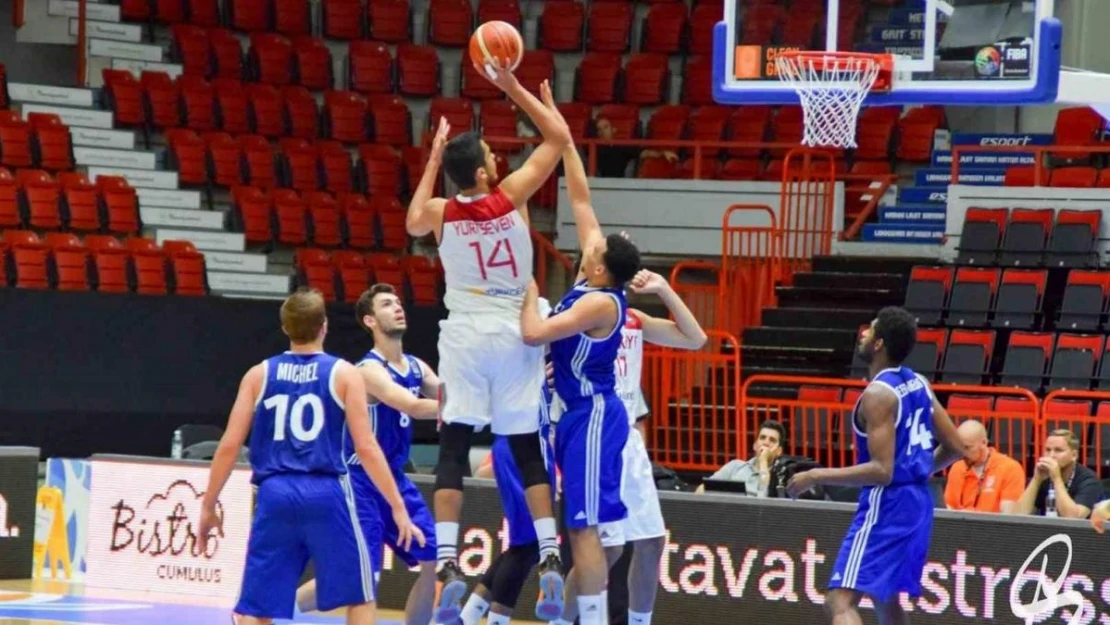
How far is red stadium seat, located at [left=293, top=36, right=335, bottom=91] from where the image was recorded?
922 inches

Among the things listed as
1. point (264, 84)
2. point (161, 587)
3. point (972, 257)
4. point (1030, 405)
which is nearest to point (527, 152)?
point (264, 84)

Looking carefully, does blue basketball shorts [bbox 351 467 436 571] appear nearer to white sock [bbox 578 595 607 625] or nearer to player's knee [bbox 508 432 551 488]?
player's knee [bbox 508 432 551 488]

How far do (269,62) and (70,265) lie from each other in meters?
5.76

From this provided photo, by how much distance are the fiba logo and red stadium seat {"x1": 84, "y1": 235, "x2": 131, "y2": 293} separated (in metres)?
9.64

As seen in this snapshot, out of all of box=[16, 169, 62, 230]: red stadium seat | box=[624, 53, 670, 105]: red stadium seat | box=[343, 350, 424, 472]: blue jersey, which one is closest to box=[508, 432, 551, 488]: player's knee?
box=[343, 350, 424, 472]: blue jersey

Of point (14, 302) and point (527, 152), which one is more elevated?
point (527, 152)

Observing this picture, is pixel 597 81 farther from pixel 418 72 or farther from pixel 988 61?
pixel 988 61

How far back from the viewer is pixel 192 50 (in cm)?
2288

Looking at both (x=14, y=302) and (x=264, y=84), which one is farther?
(x=264, y=84)

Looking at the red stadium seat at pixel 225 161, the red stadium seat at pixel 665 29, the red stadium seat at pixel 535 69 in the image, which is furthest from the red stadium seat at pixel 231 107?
the red stadium seat at pixel 665 29

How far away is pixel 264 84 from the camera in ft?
74.8

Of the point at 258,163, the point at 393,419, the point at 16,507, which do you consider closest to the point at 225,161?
the point at 258,163

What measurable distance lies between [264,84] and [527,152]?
347 centimetres

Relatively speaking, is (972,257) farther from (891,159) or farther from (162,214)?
(162,214)
